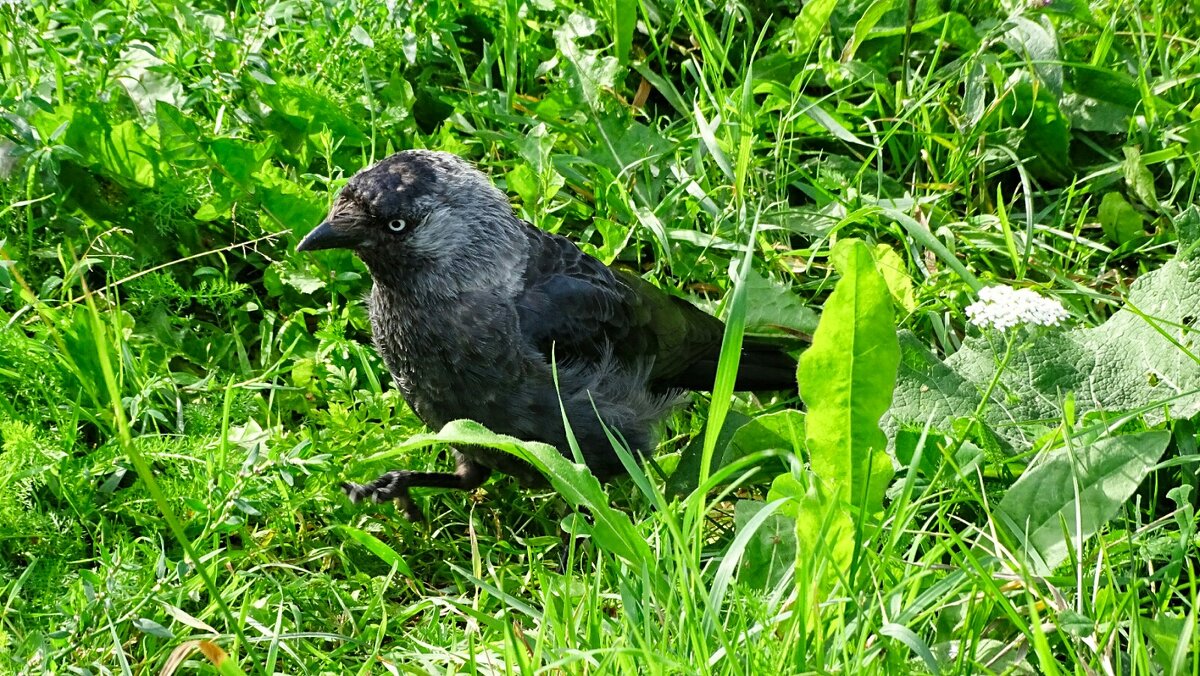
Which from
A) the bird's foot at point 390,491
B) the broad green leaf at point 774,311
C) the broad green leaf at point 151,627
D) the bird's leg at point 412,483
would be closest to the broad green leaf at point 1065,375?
the broad green leaf at point 774,311

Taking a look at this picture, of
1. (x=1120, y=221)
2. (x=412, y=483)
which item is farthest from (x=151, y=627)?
(x=1120, y=221)

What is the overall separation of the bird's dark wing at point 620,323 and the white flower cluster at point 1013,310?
1286 millimetres

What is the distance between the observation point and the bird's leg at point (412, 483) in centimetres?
413

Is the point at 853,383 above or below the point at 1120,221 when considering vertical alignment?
above

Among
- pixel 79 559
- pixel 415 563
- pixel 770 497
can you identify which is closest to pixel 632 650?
pixel 770 497

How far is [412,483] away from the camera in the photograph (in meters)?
4.26

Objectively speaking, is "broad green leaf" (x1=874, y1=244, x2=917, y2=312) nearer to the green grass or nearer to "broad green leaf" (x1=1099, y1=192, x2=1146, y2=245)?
the green grass

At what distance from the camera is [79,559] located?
374 cm

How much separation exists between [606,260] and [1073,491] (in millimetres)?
2238

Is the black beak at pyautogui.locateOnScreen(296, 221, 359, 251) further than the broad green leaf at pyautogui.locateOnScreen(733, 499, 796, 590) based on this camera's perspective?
Yes

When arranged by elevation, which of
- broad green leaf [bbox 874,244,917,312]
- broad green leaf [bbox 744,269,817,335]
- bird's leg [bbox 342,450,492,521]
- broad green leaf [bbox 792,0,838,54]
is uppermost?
broad green leaf [bbox 792,0,838,54]

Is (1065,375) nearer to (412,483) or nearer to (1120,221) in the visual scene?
(1120,221)

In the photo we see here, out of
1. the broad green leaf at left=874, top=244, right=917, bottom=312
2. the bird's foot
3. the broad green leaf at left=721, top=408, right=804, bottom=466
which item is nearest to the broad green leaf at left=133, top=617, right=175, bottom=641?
the bird's foot

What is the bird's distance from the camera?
416 centimetres
